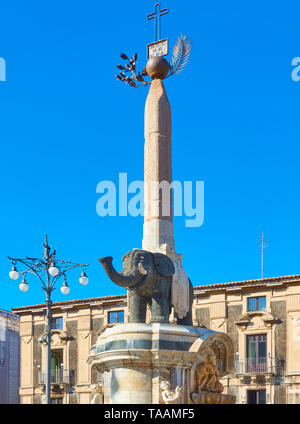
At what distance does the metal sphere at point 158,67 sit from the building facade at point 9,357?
1620 inches

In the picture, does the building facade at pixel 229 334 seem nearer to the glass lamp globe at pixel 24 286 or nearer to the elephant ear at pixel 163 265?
the glass lamp globe at pixel 24 286

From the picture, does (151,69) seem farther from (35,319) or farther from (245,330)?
(35,319)

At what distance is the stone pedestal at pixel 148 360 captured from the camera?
1570 centimetres

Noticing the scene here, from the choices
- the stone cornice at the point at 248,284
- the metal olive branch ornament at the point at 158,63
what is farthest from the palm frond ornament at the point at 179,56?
the stone cornice at the point at 248,284

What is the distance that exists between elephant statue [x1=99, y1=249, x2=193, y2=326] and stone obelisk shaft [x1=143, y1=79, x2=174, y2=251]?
0.76 meters

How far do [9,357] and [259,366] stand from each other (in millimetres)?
22166

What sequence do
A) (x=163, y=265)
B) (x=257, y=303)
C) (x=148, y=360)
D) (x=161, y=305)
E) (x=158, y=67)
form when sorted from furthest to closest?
1. (x=257, y=303)
2. (x=158, y=67)
3. (x=163, y=265)
4. (x=161, y=305)
5. (x=148, y=360)

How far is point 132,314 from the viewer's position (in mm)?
16703

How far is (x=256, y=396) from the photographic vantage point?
4369 cm

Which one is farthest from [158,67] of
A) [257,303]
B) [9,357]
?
[9,357]

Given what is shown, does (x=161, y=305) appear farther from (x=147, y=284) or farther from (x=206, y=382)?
(x=206, y=382)

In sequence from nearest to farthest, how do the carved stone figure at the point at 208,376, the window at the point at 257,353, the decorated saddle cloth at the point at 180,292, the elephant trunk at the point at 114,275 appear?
the elephant trunk at the point at 114,275
the carved stone figure at the point at 208,376
the decorated saddle cloth at the point at 180,292
the window at the point at 257,353
